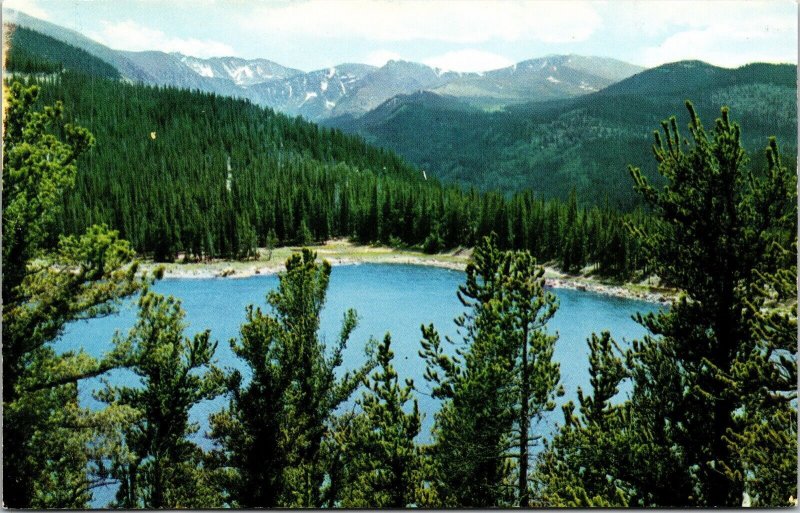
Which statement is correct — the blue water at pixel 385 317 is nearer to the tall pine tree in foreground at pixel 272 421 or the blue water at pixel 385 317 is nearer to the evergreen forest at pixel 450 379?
the evergreen forest at pixel 450 379

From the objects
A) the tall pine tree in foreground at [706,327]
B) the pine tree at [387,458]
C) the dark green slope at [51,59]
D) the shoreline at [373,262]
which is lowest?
the shoreline at [373,262]

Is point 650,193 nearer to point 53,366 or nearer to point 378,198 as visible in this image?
point 53,366

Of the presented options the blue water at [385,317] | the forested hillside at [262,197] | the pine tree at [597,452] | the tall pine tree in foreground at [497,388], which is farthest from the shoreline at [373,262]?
the pine tree at [597,452]

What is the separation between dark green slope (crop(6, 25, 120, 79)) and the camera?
95.2m

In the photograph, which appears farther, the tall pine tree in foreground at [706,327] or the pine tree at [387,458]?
the pine tree at [387,458]

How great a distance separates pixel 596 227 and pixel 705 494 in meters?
40.4

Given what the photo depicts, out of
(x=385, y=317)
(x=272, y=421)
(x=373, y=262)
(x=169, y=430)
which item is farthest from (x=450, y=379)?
(x=373, y=262)

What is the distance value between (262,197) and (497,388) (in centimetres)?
5776

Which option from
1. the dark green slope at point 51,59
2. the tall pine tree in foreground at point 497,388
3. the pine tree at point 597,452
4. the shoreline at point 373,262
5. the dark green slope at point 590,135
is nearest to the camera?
the pine tree at point 597,452

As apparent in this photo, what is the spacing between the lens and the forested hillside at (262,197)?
48.5 meters

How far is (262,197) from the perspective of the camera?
6325cm

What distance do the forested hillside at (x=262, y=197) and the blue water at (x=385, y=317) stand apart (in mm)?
7491

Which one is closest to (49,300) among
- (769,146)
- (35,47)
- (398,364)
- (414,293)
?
(769,146)

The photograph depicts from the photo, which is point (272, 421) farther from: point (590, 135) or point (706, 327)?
point (590, 135)
